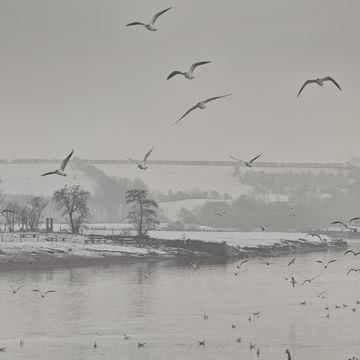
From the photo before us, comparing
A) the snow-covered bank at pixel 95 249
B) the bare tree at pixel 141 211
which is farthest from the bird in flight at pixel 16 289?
the bare tree at pixel 141 211

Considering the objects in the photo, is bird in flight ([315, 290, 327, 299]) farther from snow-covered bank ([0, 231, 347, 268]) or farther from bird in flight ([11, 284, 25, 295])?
snow-covered bank ([0, 231, 347, 268])

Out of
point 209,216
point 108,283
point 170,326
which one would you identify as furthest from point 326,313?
point 209,216

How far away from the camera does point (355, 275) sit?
82438mm

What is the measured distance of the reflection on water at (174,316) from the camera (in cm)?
4662

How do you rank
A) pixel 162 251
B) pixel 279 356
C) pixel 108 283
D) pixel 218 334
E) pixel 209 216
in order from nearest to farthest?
pixel 279 356 → pixel 218 334 → pixel 108 283 → pixel 162 251 → pixel 209 216

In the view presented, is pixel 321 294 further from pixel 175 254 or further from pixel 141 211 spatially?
pixel 141 211

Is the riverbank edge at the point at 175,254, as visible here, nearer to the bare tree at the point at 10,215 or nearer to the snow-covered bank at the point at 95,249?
the snow-covered bank at the point at 95,249

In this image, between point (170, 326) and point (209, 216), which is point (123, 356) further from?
point (209, 216)

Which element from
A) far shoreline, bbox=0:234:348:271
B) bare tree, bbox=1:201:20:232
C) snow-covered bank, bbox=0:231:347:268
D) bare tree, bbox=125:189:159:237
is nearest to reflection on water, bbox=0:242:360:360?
far shoreline, bbox=0:234:348:271

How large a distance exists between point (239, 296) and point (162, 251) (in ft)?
132

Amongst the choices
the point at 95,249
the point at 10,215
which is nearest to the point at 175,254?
the point at 95,249

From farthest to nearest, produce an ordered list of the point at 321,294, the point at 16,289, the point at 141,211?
1. the point at 141,211
2. the point at 16,289
3. the point at 321,294

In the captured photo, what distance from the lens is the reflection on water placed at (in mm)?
46625

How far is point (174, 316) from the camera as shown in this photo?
5641 cm
